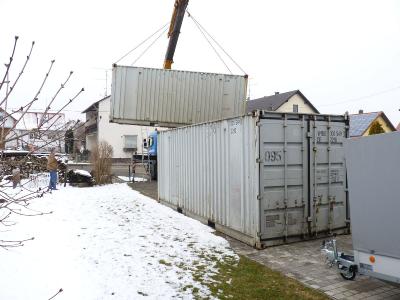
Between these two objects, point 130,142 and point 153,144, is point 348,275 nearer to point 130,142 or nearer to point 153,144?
point 153,144

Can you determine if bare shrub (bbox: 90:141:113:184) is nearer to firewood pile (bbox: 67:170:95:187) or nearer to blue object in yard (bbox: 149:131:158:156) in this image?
firewood pile (bbox: 67:170:95:187)

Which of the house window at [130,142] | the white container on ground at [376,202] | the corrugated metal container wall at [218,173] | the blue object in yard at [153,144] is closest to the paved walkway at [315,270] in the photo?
the corrugated metal container wall at [218,173]

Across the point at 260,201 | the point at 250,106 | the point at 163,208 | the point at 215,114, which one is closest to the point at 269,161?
the point at 260,201

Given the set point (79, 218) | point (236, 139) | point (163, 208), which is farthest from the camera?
point (163, 208)

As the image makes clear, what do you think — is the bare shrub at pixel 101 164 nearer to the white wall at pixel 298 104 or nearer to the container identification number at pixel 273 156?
the container identification number at pixel 273 156

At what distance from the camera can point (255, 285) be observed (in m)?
5.31

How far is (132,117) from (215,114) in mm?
3015

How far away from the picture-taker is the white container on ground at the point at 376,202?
163 inches

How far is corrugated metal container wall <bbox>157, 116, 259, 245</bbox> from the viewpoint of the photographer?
284 inches

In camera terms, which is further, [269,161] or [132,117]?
[132,117]

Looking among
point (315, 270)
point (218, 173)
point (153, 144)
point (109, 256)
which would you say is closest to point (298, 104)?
point (153, 144)

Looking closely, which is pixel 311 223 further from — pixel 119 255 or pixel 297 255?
pixel 119 255

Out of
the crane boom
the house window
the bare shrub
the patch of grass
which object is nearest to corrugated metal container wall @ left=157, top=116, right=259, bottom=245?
the patch of grass

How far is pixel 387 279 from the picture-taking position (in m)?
4.26
